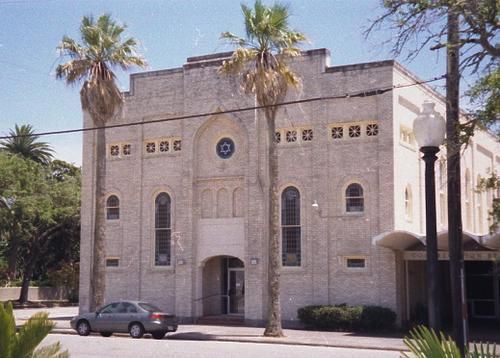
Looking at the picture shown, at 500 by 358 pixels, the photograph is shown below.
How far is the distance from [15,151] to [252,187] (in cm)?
3484

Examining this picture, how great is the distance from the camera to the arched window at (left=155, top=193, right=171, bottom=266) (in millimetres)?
33688

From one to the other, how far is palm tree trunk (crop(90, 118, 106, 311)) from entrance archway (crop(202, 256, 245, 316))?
511cm

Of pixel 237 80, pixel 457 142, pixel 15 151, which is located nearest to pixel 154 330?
pixel 237 80

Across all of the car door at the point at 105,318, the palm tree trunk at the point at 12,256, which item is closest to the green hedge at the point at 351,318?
the car door at the point at 105,318

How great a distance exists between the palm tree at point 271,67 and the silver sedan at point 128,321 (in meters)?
3.71

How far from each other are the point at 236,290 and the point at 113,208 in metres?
6.79

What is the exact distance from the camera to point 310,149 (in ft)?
102

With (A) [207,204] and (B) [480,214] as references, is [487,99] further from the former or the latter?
(B) [480,214]

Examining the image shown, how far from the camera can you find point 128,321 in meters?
27.3

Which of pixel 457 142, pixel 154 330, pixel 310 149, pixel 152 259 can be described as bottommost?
pixel 154 330

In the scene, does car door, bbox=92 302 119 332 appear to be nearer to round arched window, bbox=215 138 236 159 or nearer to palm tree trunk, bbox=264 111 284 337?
palm tree trunk, bbox=264 111 284 337

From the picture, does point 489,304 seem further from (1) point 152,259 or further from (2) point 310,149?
(1) point 152,259

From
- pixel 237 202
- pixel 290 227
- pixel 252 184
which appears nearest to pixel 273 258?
pixel 290 227

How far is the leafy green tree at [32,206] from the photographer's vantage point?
1825 inches
